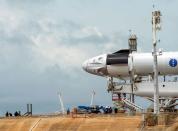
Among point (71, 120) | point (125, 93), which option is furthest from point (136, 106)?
point (71, 120)

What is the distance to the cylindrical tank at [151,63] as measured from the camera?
268 ft

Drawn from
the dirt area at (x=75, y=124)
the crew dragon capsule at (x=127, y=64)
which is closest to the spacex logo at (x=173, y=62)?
the crew dragon capsule at (x=127, y=64)

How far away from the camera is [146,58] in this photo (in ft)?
271

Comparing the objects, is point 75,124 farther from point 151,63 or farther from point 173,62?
point 173,62

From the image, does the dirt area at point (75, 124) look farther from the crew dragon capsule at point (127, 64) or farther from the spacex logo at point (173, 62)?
the spacex logo at point (173, 62)

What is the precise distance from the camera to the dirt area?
74.3 m

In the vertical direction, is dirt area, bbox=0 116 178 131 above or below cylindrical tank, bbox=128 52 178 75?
below

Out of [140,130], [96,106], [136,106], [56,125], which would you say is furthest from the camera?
[96,106]

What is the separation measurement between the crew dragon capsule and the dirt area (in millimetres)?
8631

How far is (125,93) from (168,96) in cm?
659

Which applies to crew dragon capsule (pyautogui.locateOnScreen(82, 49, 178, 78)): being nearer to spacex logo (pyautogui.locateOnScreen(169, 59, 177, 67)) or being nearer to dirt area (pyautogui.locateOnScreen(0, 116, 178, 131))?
spacex logo (pyautogui.locateOnScreen(169, 59, 177, 67))

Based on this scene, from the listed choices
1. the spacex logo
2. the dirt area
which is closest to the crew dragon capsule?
the spacex logo

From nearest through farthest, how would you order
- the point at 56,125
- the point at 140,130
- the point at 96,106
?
the point at 140,130
the point at 56,125
the point at 96,106

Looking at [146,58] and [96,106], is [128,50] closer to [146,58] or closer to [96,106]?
[146,58]
